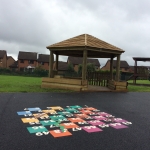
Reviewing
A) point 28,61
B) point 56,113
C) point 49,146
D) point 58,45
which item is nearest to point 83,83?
point 58,45

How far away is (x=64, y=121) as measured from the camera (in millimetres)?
4668

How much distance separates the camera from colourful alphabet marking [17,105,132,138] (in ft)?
13.0

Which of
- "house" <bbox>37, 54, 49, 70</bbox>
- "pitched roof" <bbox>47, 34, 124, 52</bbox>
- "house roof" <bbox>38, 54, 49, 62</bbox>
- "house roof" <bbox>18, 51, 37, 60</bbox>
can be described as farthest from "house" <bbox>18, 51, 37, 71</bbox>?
"pitched roof" <bbox>47, 34, 124, 52</bbox>

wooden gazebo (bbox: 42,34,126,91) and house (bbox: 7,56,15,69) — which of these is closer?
wooden gazebo (bbox: 42,34,126,91)

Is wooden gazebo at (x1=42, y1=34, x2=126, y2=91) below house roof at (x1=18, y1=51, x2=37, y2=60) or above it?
below

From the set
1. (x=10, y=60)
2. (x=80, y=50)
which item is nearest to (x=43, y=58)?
(x=10, y=60)

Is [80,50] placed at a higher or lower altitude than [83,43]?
lower

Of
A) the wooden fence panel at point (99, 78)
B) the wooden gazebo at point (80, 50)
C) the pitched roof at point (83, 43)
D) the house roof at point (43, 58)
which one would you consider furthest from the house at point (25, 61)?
the wooden gazebo at point (80, 50)

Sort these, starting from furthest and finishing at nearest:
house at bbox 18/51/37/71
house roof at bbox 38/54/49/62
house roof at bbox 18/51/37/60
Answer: house roof at bbox 38/54/49/62 < house roof at bbox 18/51/37/60 < house at bbox 18/51/37/71

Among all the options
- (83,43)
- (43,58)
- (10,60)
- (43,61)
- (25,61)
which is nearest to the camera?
(83,43)

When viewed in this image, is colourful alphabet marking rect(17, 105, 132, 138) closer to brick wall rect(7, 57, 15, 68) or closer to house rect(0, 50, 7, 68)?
house rect(0, 50, 7, 68)

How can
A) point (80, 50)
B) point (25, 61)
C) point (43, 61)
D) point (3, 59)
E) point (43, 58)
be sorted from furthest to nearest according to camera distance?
1. point (43, 58)
2. point (43, 61)
3. point (3, 59)
4. point (25, 61)
5. point (80, 50)

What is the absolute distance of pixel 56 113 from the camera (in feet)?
17.9

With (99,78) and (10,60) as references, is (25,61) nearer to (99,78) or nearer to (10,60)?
(10,60)
